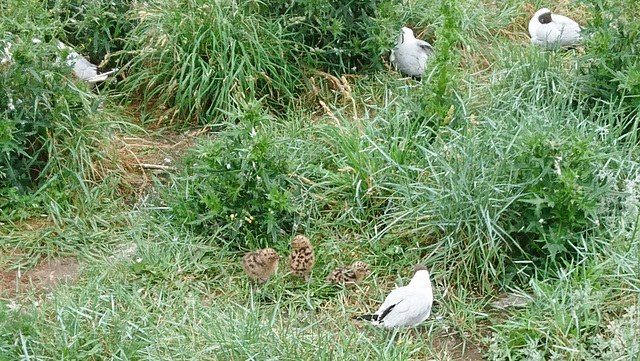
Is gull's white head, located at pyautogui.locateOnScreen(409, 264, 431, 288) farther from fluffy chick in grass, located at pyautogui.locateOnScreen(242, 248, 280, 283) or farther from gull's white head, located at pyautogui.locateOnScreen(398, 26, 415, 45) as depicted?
gull's white head, located at pyautogui.locateOnScreen(398, 26, 415, 45)

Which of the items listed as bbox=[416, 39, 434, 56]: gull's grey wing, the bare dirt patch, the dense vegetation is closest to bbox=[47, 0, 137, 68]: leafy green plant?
the dense vegetation

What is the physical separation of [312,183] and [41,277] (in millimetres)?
1689

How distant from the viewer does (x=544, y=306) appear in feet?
14.2

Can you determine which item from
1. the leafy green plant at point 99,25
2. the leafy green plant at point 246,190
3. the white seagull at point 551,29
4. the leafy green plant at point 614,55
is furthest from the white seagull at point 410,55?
the leafy green plant at point 99,25

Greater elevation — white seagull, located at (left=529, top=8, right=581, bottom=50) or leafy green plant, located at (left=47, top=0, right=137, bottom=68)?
white seagull, located at (left=529, top=8, right=581, bottom=50)

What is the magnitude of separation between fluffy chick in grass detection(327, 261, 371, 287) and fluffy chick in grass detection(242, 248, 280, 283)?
34cm

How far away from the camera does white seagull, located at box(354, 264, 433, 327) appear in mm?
4301

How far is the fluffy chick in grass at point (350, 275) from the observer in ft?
15.4

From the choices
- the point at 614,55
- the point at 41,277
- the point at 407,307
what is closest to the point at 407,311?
the point at 407,307

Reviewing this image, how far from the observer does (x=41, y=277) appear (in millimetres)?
4867

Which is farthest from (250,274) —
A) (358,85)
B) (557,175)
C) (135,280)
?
(358,85)

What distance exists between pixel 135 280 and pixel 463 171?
1.94 m

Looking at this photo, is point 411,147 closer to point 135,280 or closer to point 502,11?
point 135,280

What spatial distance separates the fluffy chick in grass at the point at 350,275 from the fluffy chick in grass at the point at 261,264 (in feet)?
1.11
